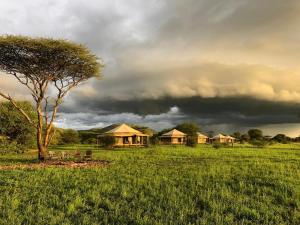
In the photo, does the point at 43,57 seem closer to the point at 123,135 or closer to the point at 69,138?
the point at 123,135

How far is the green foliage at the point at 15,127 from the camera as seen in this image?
132ft

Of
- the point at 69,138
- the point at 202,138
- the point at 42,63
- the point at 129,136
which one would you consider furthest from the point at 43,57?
the point at 202,138

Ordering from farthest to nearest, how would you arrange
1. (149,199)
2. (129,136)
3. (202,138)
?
(202,138) → (129,136) → (149,199)

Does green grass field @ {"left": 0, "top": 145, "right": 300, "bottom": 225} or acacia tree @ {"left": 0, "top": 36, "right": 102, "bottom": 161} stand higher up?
acacia tree @ {"left": 0, "top": 36, "right": 102, "bottom": 161}

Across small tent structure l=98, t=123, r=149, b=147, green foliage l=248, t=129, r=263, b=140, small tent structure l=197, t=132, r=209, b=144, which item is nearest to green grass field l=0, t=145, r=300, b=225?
small tent structure l=98, t=123, r=149, b=147

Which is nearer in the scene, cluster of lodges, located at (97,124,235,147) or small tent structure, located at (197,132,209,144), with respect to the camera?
cluster of lodges, located at (97,124,235,147)

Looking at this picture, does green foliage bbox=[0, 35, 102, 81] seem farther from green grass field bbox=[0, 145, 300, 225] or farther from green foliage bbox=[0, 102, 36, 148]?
green foliage bbox=[0, 102, 36, 148]

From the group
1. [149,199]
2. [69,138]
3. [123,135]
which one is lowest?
[149,199]

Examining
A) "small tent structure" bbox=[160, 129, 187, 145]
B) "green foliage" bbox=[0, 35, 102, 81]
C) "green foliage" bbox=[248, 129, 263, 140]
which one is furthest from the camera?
"green foliage" bbox=[248, 129, 263, 140]

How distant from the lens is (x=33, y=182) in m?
13.9

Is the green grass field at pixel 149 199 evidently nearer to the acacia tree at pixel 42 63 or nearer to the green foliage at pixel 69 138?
the acacia tree at pixel 42 63

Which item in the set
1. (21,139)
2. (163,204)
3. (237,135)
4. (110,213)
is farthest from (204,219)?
(237,135)

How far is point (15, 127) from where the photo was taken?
137 ft

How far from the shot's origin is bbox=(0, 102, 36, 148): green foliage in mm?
40281
